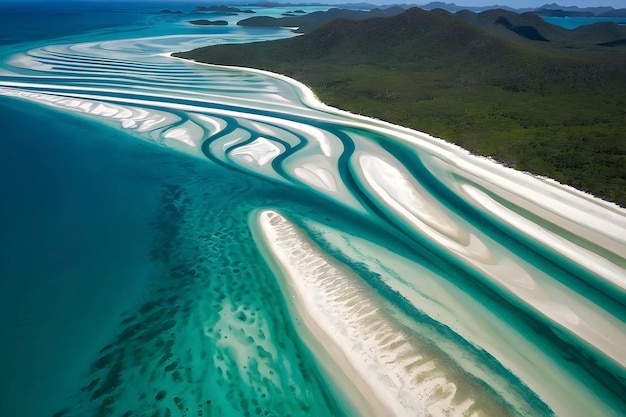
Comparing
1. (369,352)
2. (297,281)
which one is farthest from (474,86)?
(369,352)

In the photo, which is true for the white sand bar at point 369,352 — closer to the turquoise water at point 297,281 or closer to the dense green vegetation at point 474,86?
the turquoise water at point 297,281

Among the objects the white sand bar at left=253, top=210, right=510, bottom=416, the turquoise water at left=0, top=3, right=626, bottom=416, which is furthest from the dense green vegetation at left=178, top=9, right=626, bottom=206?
the white sand bar at left=253, top=210, right=510, bottom=416

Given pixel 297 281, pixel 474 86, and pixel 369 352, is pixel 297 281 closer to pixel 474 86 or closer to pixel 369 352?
pixel 369 352

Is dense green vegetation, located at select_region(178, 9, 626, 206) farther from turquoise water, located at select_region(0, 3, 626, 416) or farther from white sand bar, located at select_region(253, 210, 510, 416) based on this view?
white sand bar, located at select_region(253, 210, 510, 416)

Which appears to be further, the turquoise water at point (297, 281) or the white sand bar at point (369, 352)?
the turquoise water at point (297, 281)

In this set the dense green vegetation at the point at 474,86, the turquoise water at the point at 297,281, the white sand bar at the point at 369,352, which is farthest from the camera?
the dense green vegetation at the point at 474,86

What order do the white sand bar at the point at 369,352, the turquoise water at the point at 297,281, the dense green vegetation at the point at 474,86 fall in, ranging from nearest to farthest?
the white sand bar at the point at 369,352 < the turquoise water at the point at 297,281 < the dense green vegetation at the point at 474,86

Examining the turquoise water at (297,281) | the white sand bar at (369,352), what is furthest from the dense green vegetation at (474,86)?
the white sand bar at (369,352)
